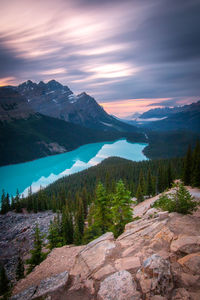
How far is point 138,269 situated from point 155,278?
1.37m

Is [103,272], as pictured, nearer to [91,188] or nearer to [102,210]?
[102,210]

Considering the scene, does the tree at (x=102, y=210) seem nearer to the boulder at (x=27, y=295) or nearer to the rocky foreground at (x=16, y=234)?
the boulder at (x=27, y=295)

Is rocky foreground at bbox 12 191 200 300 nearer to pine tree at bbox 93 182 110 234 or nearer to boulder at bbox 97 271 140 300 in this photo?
boulder at bbox 97 271 140 300

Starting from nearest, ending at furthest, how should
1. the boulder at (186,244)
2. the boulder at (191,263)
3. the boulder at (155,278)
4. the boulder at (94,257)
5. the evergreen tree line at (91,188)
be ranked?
the boulder at (155,278)
the boulder at (191,263)
the boulder at (186,244)
the boulder at (94,257)
the evergreen tree line at (91,188)

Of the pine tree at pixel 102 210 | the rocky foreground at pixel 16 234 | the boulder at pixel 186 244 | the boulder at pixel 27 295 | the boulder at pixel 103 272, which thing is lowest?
the rocky foreground at pixel 16 234

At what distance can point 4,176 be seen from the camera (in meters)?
179

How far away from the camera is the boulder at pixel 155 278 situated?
6449 mm

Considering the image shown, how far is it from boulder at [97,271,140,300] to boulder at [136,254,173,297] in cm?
39

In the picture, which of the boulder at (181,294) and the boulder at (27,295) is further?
the boulder at (27,295)

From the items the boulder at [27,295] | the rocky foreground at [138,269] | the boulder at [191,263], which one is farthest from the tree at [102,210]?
the boulder at [191,263]

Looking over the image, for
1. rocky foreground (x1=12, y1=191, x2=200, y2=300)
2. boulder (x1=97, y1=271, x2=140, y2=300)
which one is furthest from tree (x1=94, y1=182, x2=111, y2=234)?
boulder (x1=97, y1=271, x2=140, y2=300)

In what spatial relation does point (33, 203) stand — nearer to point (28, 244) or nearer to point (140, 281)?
point (28, 244)

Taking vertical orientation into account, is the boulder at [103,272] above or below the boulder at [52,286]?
above

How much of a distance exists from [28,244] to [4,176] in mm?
148711
